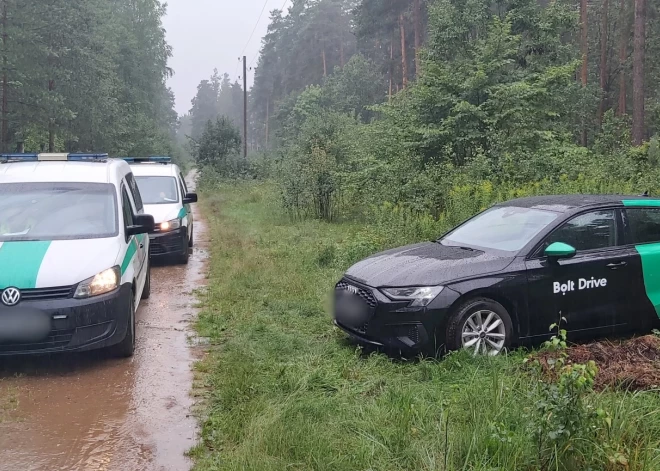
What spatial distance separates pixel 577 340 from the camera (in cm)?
596

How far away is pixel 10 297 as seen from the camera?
17.1 ft

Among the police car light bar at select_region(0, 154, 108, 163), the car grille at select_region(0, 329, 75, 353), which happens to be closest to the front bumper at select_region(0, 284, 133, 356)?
the car grille at select_region(0, 329, 75, 353)

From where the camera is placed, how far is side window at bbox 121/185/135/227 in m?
6.97

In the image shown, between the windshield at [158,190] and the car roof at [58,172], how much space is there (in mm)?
4936

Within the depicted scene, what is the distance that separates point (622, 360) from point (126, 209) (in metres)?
5.42

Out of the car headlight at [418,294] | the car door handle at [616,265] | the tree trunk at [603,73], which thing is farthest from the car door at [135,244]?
the tree trunk at [603,73]

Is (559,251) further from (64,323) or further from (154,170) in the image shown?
(154,170)

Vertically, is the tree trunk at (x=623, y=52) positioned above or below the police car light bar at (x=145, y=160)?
above

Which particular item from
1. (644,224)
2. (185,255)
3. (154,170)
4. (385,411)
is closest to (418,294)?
(385,411)

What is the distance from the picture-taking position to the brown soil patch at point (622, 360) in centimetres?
461

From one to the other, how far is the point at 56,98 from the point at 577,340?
91.4 feet

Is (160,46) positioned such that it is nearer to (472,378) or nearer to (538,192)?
(538,192)

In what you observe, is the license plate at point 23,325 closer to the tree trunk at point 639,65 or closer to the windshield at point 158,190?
the windshield at point 158,190

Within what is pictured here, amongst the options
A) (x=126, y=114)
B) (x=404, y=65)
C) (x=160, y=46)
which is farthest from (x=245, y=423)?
(x=160, y=46)
